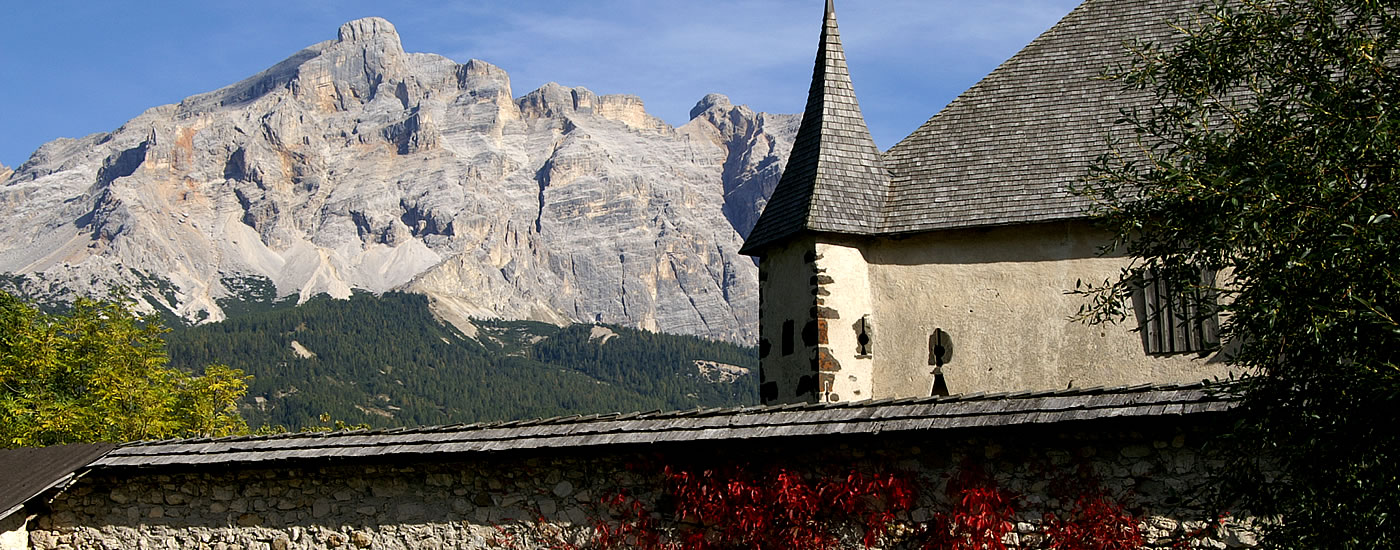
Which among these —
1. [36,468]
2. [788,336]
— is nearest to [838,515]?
[36,468]

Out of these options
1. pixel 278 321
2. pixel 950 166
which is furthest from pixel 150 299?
pixel 950 166

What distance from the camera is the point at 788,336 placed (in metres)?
18.2

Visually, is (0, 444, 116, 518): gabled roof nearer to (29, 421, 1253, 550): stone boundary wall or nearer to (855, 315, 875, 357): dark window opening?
(29, 421, 1253, 550): stone boundary wall

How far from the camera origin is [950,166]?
18250mm

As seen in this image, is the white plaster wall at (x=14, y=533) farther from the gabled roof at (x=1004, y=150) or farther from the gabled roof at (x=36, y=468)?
the gabled roof at (x=1004, y=150)

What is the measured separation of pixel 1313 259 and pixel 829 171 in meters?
11.8

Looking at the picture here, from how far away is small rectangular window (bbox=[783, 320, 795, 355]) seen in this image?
713 inches

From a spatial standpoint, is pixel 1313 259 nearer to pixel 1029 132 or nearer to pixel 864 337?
pixel 864 337

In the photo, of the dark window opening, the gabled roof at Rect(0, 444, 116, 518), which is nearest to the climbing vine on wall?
the gabled roof at Rect(0, 444, 116, 518)

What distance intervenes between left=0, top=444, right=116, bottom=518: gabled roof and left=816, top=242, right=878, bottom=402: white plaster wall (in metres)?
8.73

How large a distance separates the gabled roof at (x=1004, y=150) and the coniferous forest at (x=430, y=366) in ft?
287

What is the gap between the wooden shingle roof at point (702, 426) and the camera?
8852 millimetres

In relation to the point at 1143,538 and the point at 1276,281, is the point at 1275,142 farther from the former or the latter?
the point at 1143,538

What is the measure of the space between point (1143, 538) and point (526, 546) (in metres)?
4.36
